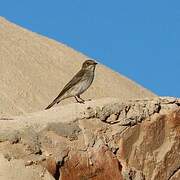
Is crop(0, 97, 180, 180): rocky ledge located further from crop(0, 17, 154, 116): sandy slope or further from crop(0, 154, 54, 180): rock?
crop(0, 17, 154, 116): sandy slope

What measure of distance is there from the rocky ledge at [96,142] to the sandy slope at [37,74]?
372 inches

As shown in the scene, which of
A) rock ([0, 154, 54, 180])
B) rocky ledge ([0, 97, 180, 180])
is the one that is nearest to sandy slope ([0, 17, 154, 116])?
rocky ledge ([0, 97, 180, 180])

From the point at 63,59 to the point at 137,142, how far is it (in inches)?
734

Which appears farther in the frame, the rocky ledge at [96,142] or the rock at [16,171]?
the rocky ledge at [96,142]

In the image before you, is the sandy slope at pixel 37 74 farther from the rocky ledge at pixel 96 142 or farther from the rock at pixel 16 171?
the rock at pixel 16 171

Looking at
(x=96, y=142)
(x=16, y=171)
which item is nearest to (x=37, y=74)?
(x=96, y=142)

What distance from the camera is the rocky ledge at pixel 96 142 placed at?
886 centimetres

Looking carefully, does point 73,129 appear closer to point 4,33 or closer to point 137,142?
point 137,142

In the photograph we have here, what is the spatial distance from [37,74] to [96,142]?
15508 mm

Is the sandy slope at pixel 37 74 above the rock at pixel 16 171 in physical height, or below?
above

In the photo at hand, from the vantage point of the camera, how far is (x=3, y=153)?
8695 millimetres

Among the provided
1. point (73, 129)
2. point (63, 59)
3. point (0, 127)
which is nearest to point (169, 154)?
point (73, 129)

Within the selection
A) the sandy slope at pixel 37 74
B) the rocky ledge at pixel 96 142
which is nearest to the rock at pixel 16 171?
the rocky ledge at pixel 96 142

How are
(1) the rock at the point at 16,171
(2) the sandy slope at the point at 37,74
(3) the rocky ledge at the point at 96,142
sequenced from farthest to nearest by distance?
(2) the sandy slope at the point at 37,74, (3) the rocky ledge at the point at 96,142, (1) the rock at the point at 16,171
